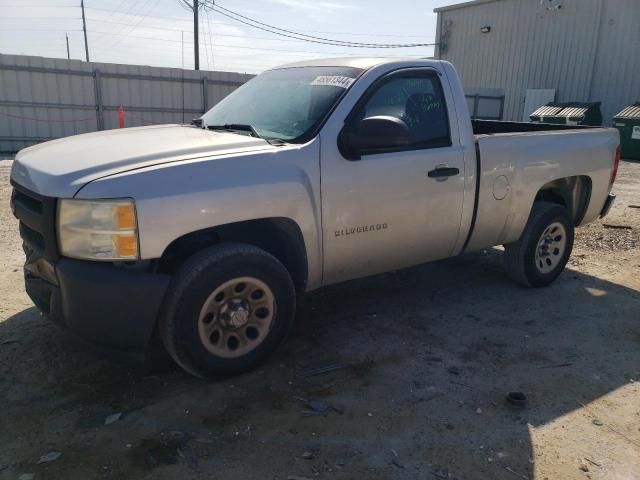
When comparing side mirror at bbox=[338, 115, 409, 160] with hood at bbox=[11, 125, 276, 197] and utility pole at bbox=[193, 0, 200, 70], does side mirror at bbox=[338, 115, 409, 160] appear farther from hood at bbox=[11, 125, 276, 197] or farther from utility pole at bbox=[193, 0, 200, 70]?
utility pole at bbox=[193, 0, 200, 70]

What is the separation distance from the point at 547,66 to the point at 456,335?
21.6 metres

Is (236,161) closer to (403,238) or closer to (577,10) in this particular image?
(403,238)

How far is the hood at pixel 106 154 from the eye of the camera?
9.42 ft

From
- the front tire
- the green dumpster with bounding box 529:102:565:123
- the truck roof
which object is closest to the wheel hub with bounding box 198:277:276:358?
the front tire

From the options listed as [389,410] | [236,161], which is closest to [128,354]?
[236,161]

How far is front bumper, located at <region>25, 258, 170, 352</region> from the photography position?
281 centimetres

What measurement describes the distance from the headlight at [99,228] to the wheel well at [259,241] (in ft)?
0.93

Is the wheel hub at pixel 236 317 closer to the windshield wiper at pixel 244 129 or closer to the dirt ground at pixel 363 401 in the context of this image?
the dirt ground at pixel 363 401

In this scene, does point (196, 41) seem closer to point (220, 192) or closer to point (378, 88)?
point (378, 88)

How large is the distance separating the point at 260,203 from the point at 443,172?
1507 mm

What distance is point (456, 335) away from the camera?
13.5ft

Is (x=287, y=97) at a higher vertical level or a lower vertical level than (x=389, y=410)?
higher

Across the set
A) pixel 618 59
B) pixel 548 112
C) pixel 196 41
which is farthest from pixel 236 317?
pixel 196 41

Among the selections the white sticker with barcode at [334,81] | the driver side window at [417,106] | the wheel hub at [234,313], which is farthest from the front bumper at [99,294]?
the driver side window at [417,106]
